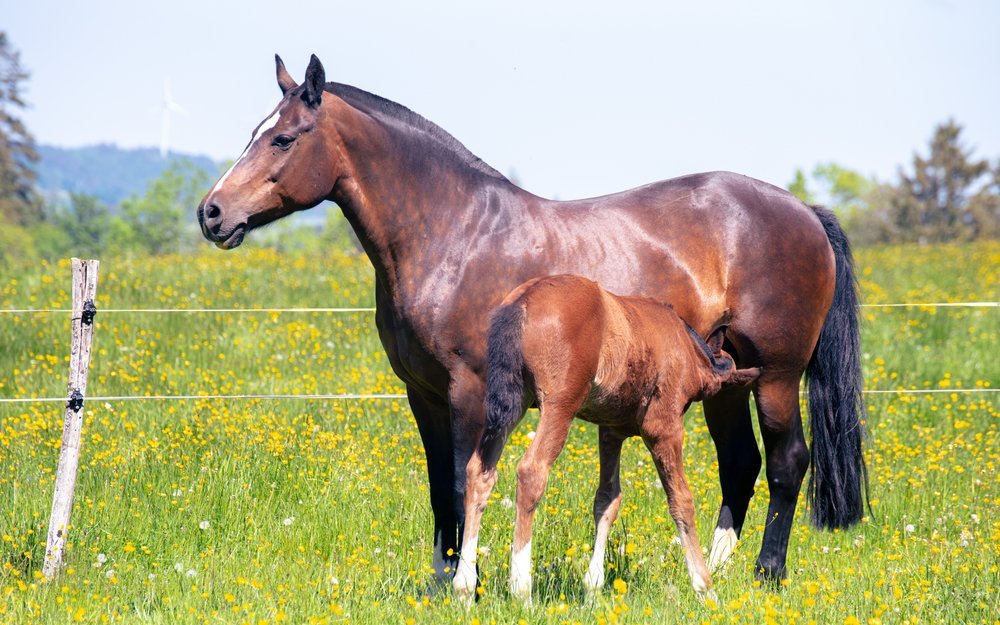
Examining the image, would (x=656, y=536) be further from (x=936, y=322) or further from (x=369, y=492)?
(x=936, y=322)

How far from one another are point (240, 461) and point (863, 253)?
15.6 m

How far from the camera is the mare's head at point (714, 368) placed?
4.55 metres

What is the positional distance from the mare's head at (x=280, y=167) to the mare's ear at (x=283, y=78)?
0.26 metres

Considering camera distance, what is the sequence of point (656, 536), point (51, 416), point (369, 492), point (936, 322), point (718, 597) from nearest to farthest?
point (718, 597), point (656, 536), point (369, 492), point (51, 416), point (936, 322)

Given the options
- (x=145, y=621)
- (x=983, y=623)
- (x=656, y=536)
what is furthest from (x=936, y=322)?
(x=145, y=621)

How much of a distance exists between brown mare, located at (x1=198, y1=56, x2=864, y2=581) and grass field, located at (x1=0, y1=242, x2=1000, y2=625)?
1.57 ft

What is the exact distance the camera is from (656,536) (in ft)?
17.8

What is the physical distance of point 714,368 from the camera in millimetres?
4602

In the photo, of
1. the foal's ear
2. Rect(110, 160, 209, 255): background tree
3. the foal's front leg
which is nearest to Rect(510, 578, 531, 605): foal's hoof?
the foal's front leg

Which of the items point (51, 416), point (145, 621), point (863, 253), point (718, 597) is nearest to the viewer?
point (145, 621)

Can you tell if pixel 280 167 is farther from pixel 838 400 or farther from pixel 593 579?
pixel 838 400

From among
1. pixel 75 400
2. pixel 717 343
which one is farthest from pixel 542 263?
pixel 75 400

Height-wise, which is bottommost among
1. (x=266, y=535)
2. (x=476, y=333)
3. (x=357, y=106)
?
(x=266, y=535)

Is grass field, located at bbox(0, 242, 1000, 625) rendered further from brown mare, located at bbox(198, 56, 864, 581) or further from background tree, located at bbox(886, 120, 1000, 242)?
background tree, located at bbox(886, 120, 1000, 242)
